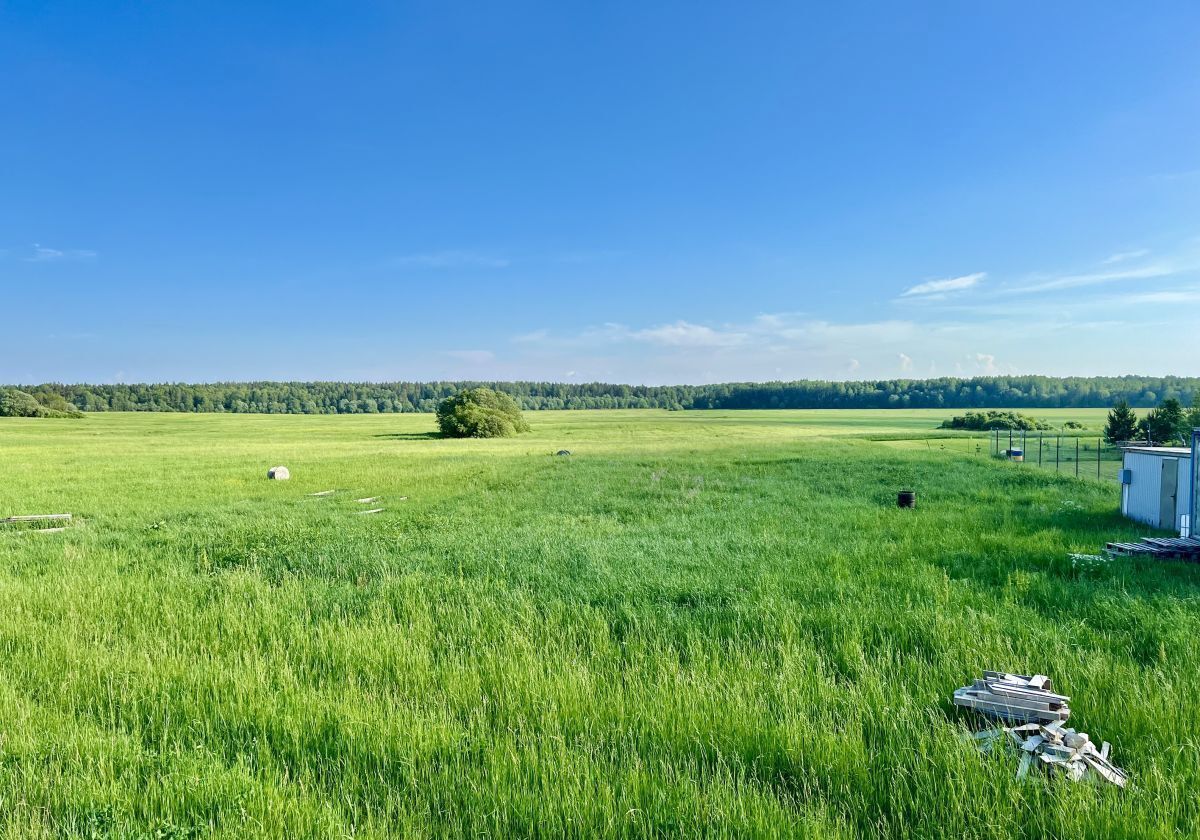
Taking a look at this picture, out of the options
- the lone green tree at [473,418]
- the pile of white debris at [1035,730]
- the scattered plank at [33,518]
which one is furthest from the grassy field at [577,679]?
the lone green tree at [473,418]

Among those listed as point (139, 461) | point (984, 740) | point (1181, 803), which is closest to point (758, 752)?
point (984, 740)

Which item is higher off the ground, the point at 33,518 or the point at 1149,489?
the point at 1149,489

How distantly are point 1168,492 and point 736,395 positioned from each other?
6650 inches

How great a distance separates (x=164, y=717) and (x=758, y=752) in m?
4.98

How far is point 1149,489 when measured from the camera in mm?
14516

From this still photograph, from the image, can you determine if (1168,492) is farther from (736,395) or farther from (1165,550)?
(736,395)

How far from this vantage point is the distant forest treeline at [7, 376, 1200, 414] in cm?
14212

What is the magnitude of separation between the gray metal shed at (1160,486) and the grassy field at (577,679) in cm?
136

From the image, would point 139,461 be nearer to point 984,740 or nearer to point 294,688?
point 294,688

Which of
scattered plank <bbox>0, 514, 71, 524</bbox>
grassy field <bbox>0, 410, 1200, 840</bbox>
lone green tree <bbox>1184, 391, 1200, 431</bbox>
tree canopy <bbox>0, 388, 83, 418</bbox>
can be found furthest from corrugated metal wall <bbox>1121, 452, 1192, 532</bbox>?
tree canopy <bbox>0, 388, 83, 418</bbox>

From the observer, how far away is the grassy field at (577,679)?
13.2 feet


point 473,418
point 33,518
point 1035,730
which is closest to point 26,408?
point 473,418

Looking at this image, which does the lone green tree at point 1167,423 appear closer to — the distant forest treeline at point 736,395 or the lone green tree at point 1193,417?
the lone green tree at point 1193,417

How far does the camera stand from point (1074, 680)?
5.74 meters
